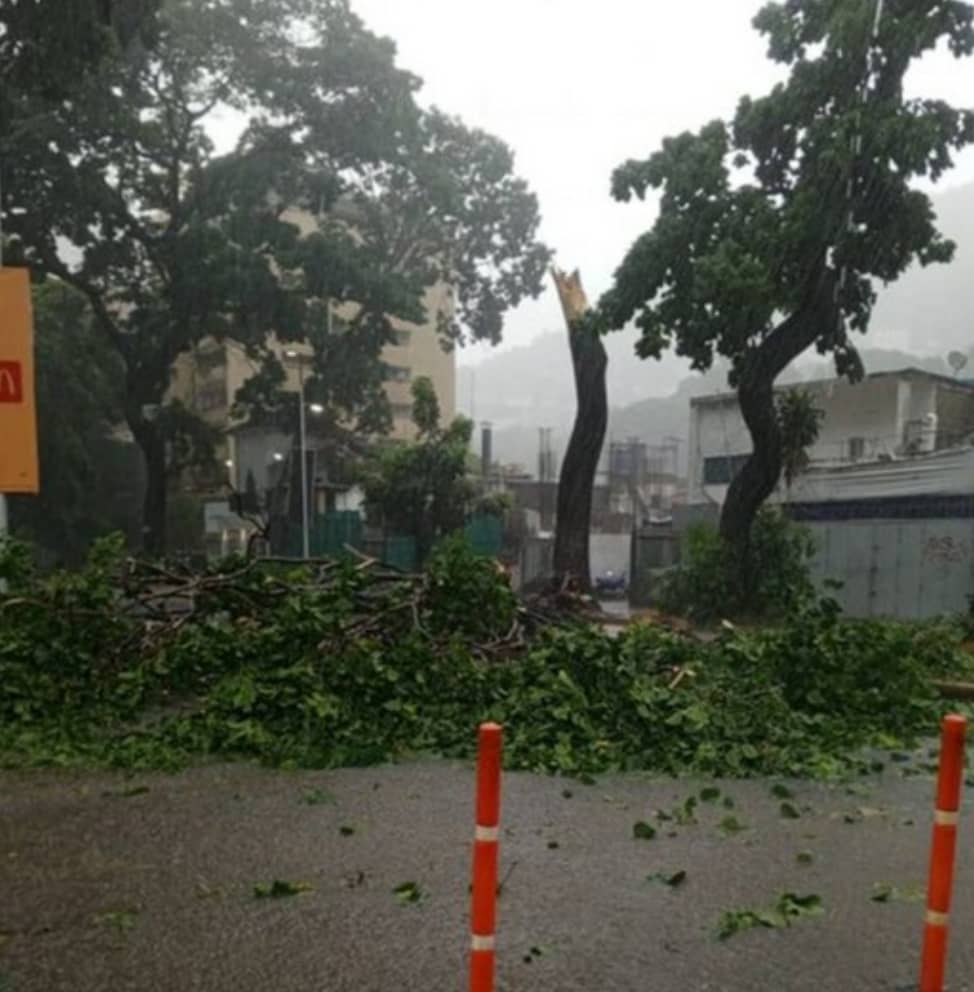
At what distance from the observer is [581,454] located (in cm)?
1652

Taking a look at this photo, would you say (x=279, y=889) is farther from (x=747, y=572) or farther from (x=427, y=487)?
(x=427, y=487)

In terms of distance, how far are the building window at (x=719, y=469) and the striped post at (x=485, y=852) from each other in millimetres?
23168

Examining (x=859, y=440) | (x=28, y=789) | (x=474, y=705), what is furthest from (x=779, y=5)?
(x=28, y=789)

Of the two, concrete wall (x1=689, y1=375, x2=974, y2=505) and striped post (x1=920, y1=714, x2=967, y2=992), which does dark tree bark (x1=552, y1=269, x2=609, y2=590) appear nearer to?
concrete wall (x1=689, y1=375, x2=974, y2=505)

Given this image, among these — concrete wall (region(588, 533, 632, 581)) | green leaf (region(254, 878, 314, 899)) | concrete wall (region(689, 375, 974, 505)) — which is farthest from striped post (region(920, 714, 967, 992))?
concrete wall (region(588, 533, 632, 581))

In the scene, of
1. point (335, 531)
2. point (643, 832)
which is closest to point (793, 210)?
point (643, 832)

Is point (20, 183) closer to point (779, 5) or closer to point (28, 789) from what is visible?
point (779, 5)

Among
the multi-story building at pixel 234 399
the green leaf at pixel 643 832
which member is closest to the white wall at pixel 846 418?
the multi-story building at pixel 234 399

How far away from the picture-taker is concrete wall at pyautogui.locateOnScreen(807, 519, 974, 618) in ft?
50.4

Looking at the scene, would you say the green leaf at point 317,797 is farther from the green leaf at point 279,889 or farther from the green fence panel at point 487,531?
the green fence panel at point 487,531

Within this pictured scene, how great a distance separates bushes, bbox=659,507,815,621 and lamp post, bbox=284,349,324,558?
34.3ft

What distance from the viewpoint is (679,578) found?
15.8 metres

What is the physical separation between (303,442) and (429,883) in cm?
2185

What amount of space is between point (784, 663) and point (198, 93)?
21.5 meters
